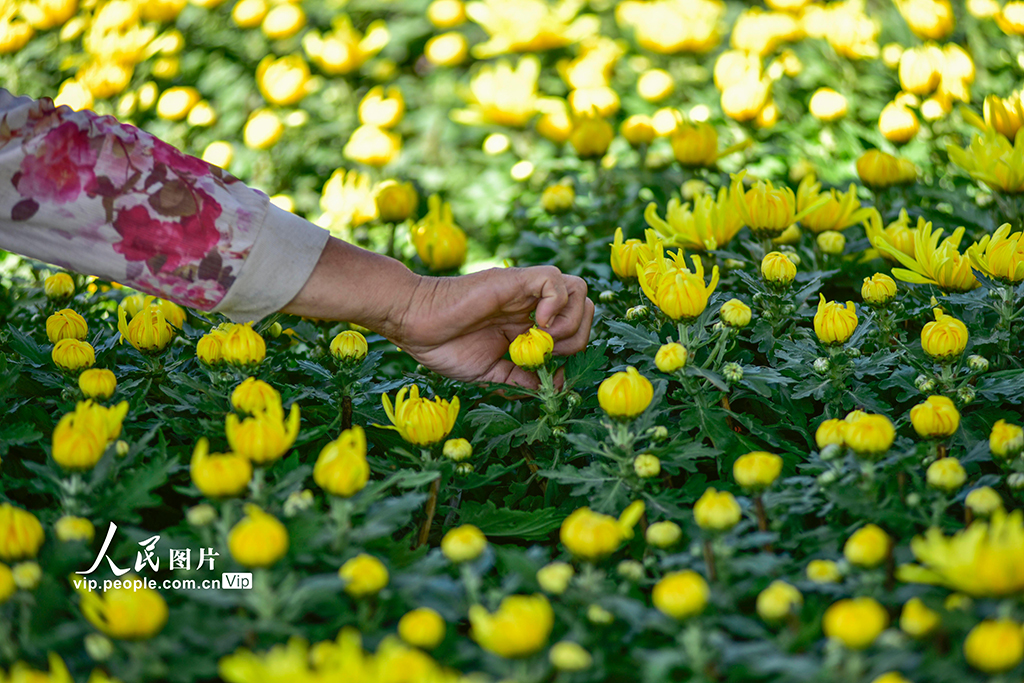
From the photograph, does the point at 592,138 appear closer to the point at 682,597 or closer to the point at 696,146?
the point at 696,146

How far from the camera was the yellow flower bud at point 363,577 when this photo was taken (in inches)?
35.8

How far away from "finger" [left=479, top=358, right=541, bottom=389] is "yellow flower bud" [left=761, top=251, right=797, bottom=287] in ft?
1.33

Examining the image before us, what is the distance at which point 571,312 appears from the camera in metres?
1.47

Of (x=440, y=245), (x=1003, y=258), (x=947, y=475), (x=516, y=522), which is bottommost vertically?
(x=516, y=522)

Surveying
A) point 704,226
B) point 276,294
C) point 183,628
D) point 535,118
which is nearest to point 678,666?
point 183,628

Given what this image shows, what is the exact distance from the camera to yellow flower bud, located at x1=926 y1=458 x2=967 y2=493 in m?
1.04

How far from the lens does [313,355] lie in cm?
154

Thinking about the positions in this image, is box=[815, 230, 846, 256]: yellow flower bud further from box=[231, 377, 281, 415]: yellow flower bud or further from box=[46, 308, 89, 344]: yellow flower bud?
box=[46, 308, 89, 344]: yellow flower bud

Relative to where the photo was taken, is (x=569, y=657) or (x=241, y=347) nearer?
(x=569, y=657)

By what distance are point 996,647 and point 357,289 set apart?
37.6 inches

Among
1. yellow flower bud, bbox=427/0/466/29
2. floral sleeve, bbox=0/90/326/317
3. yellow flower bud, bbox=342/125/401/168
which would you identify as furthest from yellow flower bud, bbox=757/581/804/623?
yellow flower bud, bbox=427/0/466/29

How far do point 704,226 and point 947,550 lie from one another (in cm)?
86

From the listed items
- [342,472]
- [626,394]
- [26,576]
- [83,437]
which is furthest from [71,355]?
[626,394]

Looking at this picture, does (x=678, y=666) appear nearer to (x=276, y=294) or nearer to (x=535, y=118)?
(x=276, y=294)
